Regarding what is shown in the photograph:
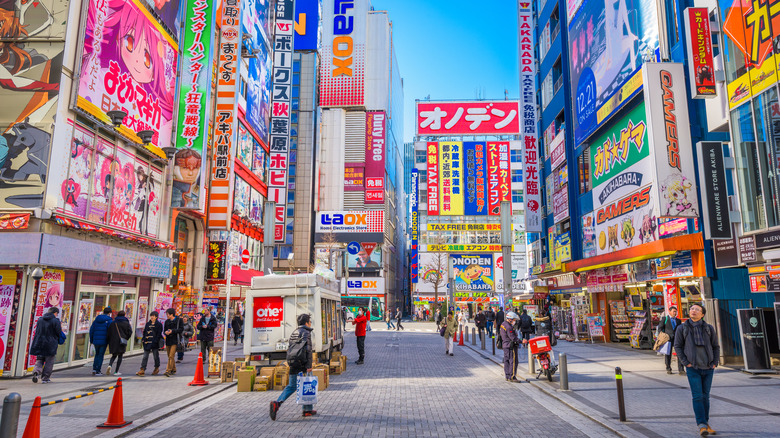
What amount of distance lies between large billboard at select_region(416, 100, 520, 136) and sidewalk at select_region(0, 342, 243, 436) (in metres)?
56.2

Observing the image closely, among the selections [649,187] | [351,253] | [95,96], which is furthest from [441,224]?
[95,96]

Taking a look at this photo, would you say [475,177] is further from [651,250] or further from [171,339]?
[171,339]

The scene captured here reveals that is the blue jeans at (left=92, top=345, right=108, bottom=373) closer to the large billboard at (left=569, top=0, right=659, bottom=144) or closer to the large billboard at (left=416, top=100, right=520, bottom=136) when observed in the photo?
the large billboard at (left=569, top=0, right=659, bottom=144)

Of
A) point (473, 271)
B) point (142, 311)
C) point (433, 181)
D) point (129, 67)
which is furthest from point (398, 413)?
point (473, 271)

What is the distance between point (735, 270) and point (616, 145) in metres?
8.88

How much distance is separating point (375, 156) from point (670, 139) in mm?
53038

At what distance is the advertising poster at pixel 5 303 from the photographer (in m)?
12.9

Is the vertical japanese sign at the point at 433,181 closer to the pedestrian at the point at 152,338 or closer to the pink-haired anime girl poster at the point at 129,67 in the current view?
the pink-haired anime girl poster at the point at 129,67

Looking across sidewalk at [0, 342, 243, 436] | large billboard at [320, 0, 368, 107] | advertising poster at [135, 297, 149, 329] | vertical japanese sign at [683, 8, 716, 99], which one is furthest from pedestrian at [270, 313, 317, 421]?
large billboard at [320, 0, 368, 107]

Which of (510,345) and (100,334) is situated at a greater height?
(100,334)

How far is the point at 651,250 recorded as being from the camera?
58.4 ft

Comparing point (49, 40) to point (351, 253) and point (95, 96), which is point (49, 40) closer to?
point (95, 96)

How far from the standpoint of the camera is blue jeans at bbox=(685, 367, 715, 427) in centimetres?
718

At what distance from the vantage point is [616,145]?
23016mm
